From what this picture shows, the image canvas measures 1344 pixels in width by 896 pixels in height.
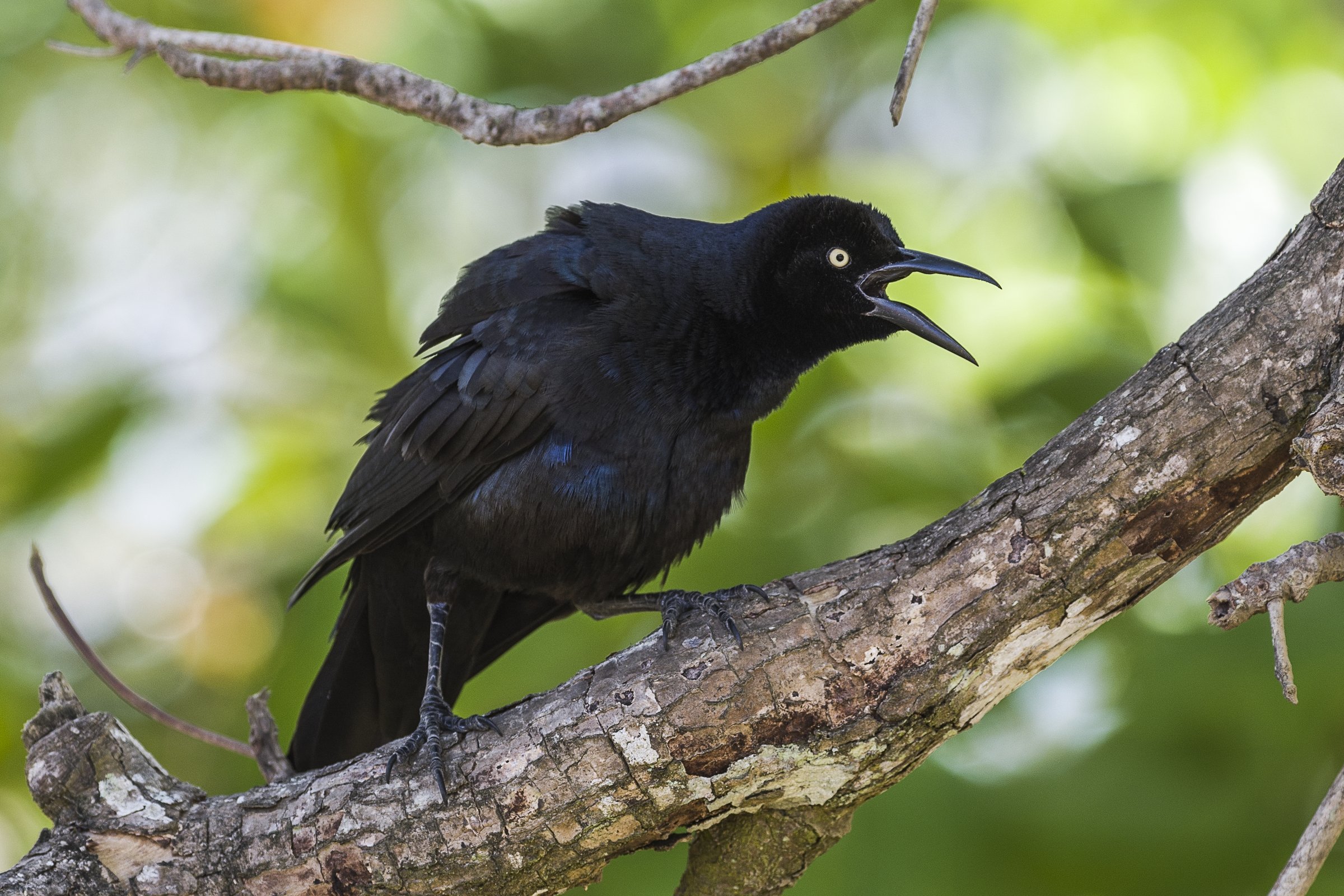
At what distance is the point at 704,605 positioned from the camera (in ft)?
9.66

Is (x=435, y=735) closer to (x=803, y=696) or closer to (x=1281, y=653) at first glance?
(x=803, y=696)

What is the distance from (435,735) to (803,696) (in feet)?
3.25

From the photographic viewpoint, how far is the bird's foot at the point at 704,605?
9.08 feet

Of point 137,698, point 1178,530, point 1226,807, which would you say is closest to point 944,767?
point 1226,807

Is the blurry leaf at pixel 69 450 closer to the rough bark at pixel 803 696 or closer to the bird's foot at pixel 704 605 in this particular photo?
the rough bark at pixel 803 696

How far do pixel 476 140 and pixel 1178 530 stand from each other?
178cm

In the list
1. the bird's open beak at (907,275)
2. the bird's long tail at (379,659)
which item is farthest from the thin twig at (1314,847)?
the bird's long tail at (379,659)

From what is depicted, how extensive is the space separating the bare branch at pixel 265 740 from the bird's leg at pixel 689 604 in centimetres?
112

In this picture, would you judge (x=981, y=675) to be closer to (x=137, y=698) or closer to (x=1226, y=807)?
(x=1226, y=807)

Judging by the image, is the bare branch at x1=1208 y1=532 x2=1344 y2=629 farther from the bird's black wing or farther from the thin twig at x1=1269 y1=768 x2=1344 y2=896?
the bird's black wing

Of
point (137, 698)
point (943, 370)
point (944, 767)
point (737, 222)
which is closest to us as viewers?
point (137, 698)

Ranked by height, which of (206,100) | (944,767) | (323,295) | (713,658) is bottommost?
(944,767)

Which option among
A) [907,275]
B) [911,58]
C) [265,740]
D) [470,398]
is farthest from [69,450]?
[911,58]

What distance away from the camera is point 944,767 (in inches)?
161
